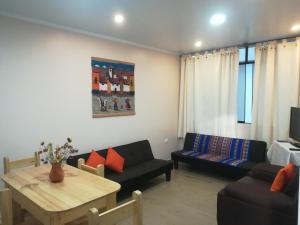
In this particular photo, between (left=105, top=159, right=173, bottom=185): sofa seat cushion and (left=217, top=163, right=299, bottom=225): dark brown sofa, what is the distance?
1.33 metres

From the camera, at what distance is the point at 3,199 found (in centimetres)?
161

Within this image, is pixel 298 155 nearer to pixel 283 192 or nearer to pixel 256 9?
pixel 283 192

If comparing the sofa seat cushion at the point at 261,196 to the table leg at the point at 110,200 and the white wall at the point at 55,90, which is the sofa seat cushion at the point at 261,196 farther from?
the white wall at the point at 55,90

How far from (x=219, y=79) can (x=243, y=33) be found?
4.02 feet

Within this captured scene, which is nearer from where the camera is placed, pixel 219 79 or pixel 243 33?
pixel 243 33

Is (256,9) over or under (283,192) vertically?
over

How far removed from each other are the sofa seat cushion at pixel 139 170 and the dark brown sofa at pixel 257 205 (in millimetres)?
1328

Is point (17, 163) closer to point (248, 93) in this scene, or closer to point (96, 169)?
point (96, 169)

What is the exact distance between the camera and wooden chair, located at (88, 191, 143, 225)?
136 cm

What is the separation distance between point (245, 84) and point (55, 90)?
140 inches

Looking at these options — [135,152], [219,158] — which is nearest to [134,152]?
[135,152]

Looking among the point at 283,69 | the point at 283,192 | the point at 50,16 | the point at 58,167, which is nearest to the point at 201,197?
the point at 283,192

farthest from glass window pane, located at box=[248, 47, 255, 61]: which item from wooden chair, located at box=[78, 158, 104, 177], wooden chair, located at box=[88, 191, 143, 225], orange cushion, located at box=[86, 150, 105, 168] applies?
wooden chair, located at box=[88, 191, 143, 225]

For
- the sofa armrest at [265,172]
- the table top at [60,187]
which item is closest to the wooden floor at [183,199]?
the sofa armrest at [265,172]
